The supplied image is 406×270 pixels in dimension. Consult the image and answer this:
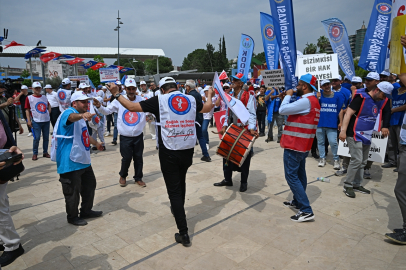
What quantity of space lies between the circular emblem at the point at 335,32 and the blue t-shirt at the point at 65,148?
7.75 m

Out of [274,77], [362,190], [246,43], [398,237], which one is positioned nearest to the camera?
[398,237]

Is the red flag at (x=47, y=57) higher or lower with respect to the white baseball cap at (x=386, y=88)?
higher

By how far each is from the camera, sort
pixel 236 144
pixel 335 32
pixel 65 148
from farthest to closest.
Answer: pixel 335 32 < pixel 236 144 < pixel 65 148

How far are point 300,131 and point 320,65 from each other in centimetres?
259

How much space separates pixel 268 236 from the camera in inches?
143

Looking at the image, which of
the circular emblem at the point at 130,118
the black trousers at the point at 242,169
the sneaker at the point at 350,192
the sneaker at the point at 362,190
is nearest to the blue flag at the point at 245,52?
the black trousers at the point at 242,169

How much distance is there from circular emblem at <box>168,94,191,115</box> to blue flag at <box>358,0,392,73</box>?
635 centimetres

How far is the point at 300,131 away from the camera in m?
4.03

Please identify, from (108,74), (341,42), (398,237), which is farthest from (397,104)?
(108,74)

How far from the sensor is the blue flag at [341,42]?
8.25 meters

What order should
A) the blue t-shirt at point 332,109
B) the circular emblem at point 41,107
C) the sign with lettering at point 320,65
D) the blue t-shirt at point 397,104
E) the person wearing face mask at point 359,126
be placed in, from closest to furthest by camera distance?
the person wearing face mask at point 359,126 → the sign with lettering at point 320,65 → the blue t-shirt at point 397,104 → the blue t-shirt at point 332,109 → the circular emblem at point 41,107

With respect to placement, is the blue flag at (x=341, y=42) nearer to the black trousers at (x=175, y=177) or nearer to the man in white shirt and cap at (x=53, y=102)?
the black trousers at (x=175, y=177)

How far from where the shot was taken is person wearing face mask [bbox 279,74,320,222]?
396cm

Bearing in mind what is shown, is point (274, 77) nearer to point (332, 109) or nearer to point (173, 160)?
point (332, 109)
